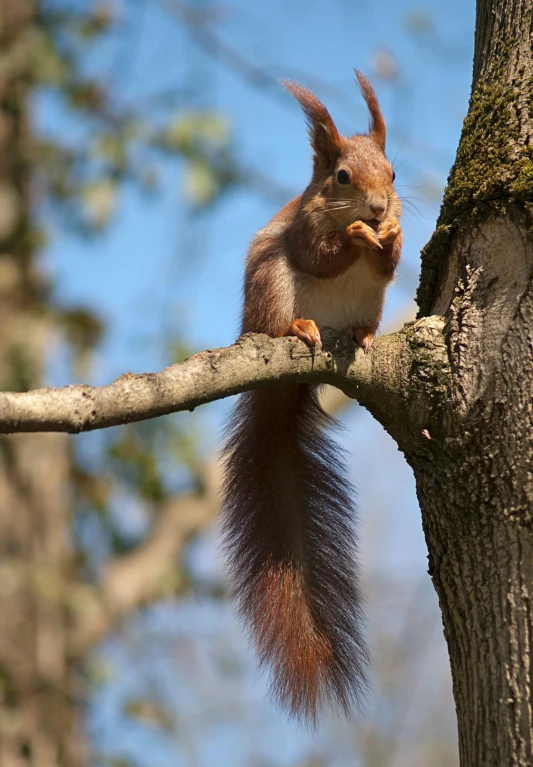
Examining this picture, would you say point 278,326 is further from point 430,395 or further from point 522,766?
point 522,766

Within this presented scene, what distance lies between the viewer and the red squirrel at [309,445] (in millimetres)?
1890

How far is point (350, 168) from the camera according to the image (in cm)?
250

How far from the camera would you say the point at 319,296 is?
8.30ft

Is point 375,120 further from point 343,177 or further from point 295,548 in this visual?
point 295,548

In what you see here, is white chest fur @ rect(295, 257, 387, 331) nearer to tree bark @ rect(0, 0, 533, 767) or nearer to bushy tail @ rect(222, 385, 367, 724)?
bushy tail @ rect(222, 385, 367, 724)

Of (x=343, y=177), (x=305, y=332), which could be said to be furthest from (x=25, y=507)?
(x=305, y=332)

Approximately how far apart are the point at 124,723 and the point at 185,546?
112cm

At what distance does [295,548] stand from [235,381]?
69 centimetres

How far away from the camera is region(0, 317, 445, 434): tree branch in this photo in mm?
1372

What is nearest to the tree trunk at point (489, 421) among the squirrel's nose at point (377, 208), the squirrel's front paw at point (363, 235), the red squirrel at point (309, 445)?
the red squirrel at point (309, 445)

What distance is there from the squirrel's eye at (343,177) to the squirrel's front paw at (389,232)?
0.74 ft

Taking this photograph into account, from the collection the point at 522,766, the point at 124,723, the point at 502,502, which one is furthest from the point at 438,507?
the point at 124,723

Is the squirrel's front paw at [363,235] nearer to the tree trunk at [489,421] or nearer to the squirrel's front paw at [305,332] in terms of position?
the squirrel's front paw at [305,332]

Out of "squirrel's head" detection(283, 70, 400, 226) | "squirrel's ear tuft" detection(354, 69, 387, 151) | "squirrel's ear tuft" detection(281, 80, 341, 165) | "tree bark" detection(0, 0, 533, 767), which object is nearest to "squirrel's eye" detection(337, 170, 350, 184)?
"squirrel's head" detection(283, 70, 400, 226)
